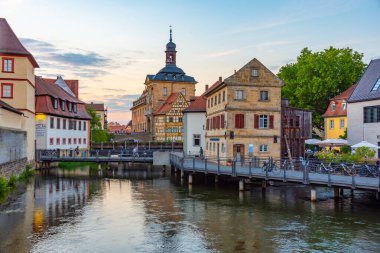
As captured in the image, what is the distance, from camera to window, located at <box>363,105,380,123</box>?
122 feet

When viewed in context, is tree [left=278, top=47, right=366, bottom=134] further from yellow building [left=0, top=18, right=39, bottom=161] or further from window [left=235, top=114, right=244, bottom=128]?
yellow building [left=0, top=18, right=39, bottom=161]

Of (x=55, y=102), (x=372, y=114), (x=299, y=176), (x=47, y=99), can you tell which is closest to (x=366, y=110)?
(x=372, y=114)

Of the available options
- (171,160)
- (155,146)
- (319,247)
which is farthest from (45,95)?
(319,247)

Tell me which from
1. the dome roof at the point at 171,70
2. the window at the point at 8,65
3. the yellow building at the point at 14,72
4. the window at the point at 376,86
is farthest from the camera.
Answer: the dome roof at the point at 171,70

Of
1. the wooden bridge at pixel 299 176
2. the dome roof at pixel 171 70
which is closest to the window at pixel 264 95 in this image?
the wooden bridge at pixel 299 176

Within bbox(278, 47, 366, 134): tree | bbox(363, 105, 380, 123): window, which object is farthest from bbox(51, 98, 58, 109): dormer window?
bbox(363, 105, 380, 123): window

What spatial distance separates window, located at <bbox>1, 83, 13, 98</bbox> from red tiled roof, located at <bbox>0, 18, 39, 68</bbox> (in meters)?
3.20

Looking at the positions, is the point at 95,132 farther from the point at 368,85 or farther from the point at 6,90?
the point at 368,85

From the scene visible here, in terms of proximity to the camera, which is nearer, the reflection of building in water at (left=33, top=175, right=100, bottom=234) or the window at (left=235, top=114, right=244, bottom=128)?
the reflection of building in water at (left=33, top=175, right=100, bottom=234)

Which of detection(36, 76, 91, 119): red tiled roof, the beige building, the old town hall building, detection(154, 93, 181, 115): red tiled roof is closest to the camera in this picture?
the beige building

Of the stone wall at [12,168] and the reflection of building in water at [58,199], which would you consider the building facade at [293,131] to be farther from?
the stone wall at [12,168]

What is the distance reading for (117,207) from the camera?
2752 centimetres

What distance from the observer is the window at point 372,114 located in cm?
3725

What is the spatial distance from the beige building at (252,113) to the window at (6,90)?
68.8ft
